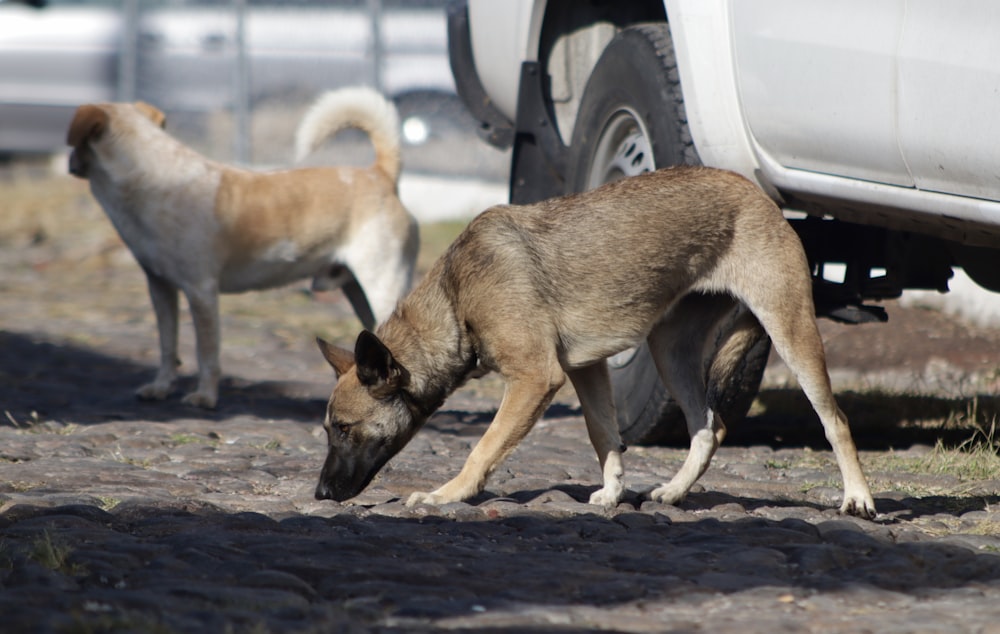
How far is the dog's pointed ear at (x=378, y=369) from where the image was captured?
12.8ft

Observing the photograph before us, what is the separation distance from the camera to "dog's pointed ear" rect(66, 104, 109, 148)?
6281 millimetres

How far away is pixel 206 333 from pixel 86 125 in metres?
1.22

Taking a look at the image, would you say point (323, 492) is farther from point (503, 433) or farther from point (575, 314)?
point (575, 314)

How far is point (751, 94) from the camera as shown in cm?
424

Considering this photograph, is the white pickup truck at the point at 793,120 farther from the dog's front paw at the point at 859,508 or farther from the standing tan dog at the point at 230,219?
the standing tan dog at the point at 230,219

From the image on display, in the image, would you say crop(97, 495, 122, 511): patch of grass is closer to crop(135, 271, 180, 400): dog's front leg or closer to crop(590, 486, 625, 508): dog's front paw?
crop(590, 486, 625, 508): dog's front paw

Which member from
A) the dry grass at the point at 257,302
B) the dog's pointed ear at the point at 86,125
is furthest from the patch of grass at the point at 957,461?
the dog's pointed ear at the point at 86,125

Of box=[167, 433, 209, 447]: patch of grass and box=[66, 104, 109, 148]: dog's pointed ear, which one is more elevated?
box=[66, 104, 109, 148]: dog's pointed ear

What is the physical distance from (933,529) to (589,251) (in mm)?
1392

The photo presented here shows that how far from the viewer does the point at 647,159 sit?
4.96 m

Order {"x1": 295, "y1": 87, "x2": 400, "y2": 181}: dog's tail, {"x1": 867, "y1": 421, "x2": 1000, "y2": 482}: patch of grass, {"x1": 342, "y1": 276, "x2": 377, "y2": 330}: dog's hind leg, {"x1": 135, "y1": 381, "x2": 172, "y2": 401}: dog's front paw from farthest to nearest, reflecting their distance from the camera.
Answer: {"x1": 342, "y1": 276, "x2": 377, "y2": 330}: dog's hind leg
{"x1": 295, "y1": 87, "x2": 400, "y2": 181}: dog's tail
{"x1": 135, "y1": 381, "x2": 172, "y2": 401}: dog's front paw
{"x1": 867, "y1": 421, "x2": 1000, "y2": 482}: patch of grass

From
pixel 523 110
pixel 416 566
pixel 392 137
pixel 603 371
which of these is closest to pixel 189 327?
pixel 392 137

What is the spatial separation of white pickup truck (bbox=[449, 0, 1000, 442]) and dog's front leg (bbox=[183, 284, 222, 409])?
1.66 m

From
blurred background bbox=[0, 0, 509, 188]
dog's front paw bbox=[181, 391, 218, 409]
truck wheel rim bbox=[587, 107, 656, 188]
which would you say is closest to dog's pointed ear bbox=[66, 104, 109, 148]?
dog's front paw bbox=[181, 391, 218, 409]
